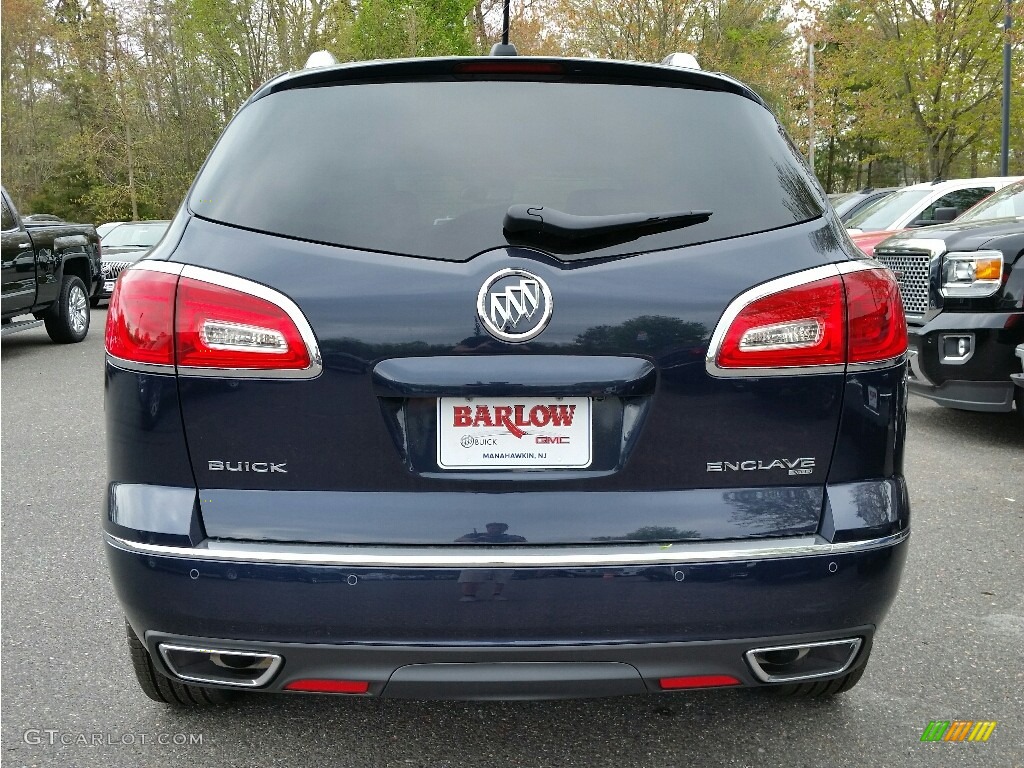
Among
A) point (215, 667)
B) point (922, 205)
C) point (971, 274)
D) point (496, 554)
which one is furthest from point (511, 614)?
point (922, 205)

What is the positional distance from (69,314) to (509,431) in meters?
12.0

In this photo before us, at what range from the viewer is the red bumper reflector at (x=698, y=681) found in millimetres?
2178

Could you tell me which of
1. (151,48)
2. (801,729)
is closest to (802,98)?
(151,48)

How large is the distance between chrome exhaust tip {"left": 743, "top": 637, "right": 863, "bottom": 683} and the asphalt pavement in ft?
1.53

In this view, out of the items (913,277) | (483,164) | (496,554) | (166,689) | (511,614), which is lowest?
(166,689)

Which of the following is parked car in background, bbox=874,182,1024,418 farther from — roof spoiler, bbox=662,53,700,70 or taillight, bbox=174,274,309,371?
taillight, bbox=174,274,309,371

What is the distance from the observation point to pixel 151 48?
33875mm

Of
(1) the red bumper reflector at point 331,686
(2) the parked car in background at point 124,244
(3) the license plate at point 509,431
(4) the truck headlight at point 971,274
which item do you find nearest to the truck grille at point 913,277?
(4) the truck headlight at point 971,274

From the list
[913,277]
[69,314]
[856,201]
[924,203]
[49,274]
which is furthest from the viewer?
[856,201]

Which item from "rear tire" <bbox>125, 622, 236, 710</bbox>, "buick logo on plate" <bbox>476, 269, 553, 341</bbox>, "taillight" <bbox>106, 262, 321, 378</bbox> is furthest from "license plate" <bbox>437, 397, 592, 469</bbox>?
"rear tire" <bbox>125, 622, 236, 710</bbox>

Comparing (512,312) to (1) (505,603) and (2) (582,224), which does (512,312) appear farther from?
(1) (505,603)

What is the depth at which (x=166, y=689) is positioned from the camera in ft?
9.11

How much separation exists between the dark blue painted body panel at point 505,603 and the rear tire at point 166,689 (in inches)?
25.2

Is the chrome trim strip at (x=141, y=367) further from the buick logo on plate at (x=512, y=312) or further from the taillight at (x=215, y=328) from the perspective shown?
the buick logo on plate at (x=512, y=312)
